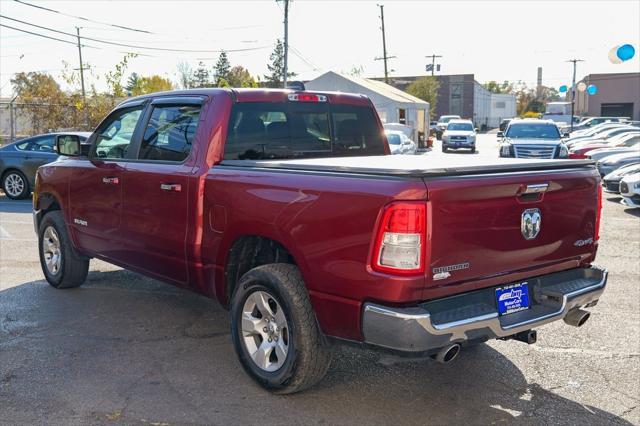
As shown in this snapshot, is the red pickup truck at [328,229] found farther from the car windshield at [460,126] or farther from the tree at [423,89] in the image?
the tree at [423,89]

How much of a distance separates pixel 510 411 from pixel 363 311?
1.24 meters

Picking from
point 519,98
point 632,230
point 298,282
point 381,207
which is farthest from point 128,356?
point 519,98

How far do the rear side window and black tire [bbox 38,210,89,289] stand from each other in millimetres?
1767

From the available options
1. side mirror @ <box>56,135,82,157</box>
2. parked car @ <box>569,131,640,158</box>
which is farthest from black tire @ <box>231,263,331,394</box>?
parked car @ <box>569,131,640,158</box>

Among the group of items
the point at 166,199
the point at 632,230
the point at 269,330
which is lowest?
the point at 632,230

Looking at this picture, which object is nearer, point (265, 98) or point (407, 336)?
point (407, 336)

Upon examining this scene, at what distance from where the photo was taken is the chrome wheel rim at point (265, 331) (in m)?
4.21

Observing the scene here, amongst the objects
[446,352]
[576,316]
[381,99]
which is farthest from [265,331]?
[381,99]

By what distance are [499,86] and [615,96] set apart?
299 ft

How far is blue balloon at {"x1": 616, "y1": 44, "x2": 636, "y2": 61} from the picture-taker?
19.0 meters

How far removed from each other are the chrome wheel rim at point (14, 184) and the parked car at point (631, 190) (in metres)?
13.3

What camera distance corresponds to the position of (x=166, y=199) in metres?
5.11

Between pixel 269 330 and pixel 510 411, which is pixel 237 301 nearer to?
pixel 269 330

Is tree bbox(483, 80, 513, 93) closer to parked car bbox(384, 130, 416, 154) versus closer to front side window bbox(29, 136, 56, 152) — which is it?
parked car bbox(384, 130, 416, 154)
